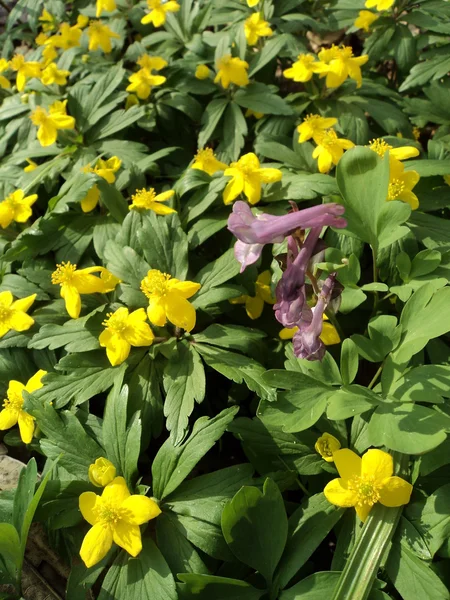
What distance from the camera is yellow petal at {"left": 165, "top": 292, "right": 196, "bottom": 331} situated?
1.73 m

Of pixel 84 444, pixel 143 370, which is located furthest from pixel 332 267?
pixel 84 444

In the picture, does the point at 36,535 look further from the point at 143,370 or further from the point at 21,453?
the point at 143,370

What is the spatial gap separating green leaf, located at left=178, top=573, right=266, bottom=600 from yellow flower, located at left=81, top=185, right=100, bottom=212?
56.3 inches

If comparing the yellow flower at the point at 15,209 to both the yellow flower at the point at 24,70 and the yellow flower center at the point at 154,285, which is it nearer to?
the yellow flower center at the point at 154,285

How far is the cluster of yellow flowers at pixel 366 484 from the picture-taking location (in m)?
1.45

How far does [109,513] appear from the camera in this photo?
1485mm

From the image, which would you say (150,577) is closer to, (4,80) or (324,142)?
(324,142)

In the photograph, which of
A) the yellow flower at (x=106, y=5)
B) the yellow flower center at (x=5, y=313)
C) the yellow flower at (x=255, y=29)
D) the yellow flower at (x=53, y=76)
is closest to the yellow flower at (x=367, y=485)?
the yellow flower center at (x=5, y=313)

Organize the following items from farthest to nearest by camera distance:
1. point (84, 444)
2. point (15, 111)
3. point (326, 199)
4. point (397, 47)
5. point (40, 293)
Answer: point (15, 111)
point (397, 47)
point (40, 293)
point (326, 199)
point (84, 444)

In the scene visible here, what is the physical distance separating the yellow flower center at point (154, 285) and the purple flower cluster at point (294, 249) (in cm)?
44

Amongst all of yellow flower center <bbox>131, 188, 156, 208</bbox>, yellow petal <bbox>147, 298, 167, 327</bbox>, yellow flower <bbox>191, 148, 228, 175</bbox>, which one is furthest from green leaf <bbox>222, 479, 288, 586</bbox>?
yellow flower <bbox>191, 148, 228, 175</bbox>

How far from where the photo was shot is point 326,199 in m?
1.94

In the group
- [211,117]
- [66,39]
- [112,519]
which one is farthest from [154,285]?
[66,39]

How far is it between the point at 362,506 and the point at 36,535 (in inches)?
42.3
